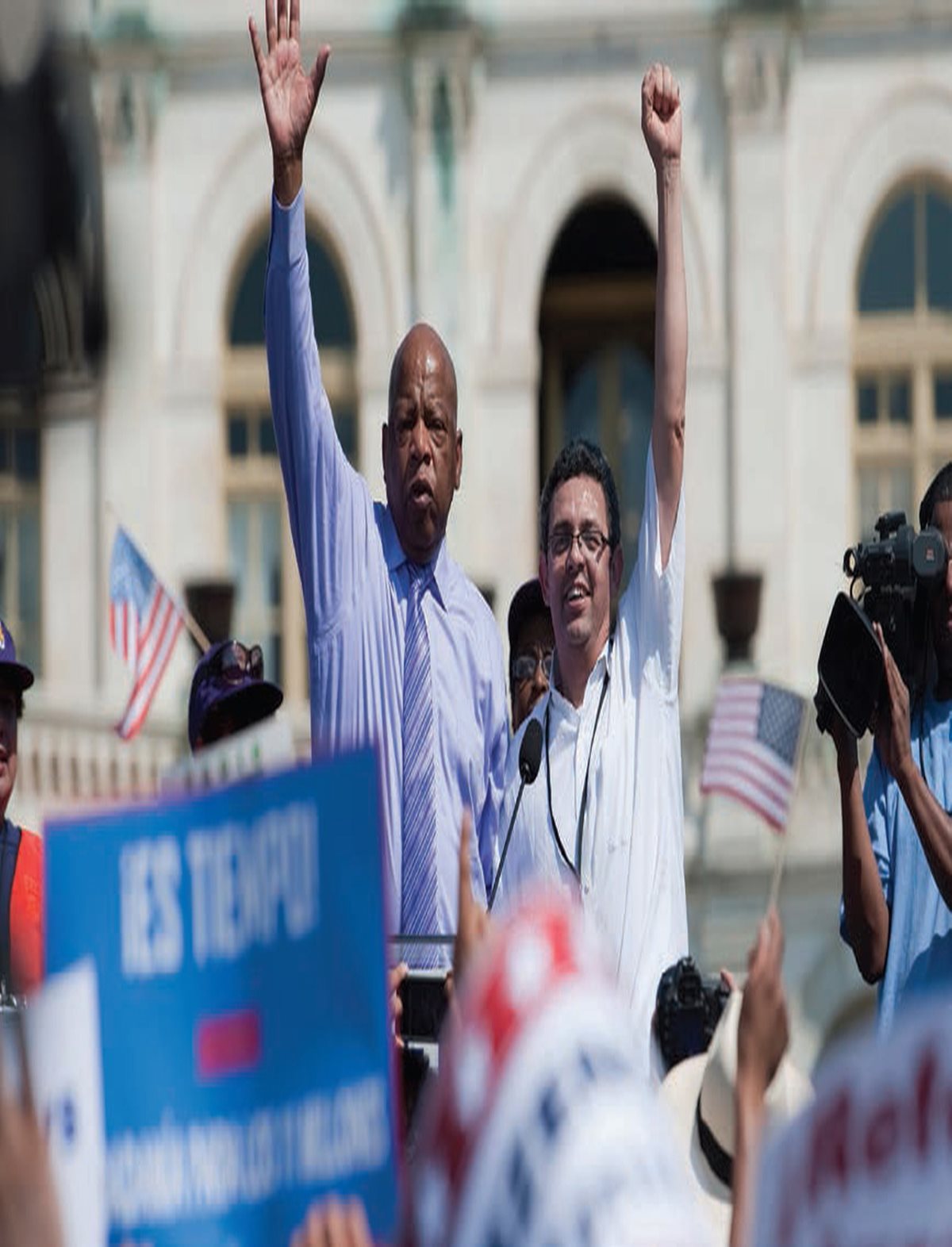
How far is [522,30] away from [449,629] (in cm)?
1793

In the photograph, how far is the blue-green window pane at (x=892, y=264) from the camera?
896 inches

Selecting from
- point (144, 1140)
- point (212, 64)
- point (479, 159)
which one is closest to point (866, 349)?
point (479, 159)

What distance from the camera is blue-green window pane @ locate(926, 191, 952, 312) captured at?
74.2 ft

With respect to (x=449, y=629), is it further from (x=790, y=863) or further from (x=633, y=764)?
(x=790, y=863)

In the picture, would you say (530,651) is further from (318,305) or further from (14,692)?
(318,305)

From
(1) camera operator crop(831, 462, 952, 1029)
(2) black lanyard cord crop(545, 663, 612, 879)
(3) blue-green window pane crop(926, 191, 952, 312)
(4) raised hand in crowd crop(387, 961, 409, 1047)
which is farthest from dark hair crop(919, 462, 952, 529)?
(3) blue-green window pane crop(926, 191, 952, 312)

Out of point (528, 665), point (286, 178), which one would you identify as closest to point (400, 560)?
point (286, 178)

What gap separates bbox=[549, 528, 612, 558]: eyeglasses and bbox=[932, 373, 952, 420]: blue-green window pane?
17.6 m

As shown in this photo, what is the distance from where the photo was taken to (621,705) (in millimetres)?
5383

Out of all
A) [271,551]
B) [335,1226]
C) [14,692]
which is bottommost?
[335,1226]

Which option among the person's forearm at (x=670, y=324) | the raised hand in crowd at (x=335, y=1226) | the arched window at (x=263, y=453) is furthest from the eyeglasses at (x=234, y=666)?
the arched window at (x=263, y=453)

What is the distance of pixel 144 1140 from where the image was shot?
10.8 feet

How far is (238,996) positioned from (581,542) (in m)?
2.32

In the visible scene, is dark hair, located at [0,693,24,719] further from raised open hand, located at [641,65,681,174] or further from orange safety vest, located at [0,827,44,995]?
raised open hand, located at [641,65,681,174]
